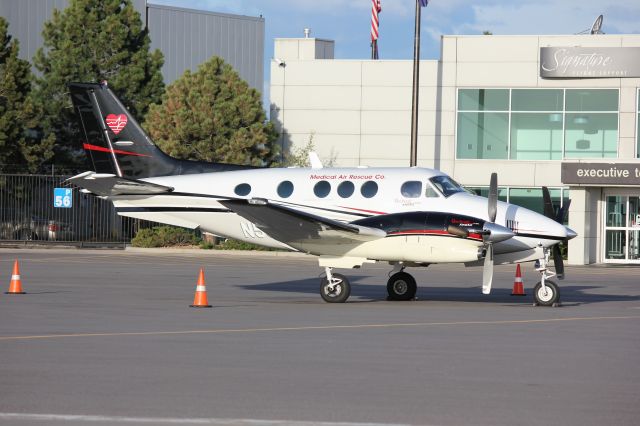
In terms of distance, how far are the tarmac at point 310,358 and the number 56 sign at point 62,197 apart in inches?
806

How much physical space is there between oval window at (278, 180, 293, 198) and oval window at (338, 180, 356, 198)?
1.04 m

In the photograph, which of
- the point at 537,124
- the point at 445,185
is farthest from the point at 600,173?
the point at 445,185

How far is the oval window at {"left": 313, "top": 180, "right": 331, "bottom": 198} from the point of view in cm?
2024

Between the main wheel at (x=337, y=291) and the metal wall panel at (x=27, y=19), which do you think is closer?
the main wheel at (x=337, y=291)

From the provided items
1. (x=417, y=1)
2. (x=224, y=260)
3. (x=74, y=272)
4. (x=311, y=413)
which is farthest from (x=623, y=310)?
(x=417, y=1)

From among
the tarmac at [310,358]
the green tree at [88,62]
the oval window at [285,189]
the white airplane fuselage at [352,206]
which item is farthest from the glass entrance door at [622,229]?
the green tree at [88,62]

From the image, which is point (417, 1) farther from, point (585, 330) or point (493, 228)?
point (585, 330)

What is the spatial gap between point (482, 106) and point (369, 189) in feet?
78.2

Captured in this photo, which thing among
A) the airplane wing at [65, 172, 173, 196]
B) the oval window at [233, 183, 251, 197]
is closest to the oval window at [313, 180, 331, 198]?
the oval window at [233, 183, 251, 197]

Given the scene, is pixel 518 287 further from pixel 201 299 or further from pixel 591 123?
pixel 591 123

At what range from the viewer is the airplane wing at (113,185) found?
20.6m

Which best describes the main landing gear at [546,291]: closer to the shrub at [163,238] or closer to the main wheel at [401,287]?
the main wheel at [401,287]

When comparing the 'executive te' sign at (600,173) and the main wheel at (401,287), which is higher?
the 'executive te' sign at (600,173)
